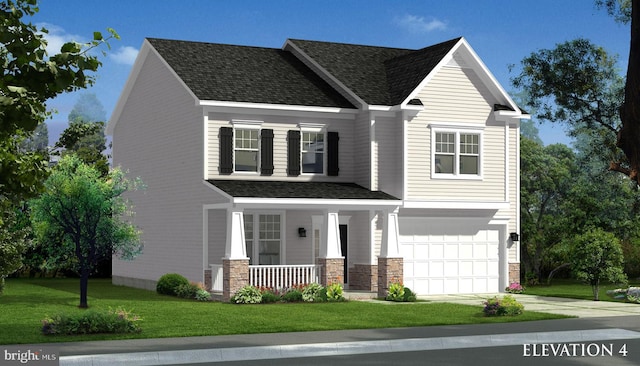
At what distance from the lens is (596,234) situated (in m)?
31.7

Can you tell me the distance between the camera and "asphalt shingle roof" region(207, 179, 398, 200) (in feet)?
100

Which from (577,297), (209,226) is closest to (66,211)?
(209,226)

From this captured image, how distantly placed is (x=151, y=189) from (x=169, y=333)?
16.8m

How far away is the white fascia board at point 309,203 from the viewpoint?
29730 millimetres

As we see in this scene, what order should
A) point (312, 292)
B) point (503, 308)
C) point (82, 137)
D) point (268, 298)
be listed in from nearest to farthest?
point (503, 308) < point (268, 298) < point (312, 292) < point (82, 137)

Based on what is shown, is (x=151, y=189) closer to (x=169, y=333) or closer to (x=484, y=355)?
(x=169, y=333)

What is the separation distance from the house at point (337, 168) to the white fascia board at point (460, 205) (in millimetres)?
47

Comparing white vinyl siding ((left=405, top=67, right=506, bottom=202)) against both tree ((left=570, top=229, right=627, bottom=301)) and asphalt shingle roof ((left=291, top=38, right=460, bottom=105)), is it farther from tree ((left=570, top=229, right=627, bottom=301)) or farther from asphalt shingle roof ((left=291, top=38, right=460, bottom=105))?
tree ((left=570, top=229, right=627, bottom=301))

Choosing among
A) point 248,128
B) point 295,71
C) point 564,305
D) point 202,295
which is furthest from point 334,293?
point 295,71

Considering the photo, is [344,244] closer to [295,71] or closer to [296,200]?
[296,200]

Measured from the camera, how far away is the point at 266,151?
33.0m

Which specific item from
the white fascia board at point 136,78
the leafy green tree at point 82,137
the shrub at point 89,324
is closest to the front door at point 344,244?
the white fascia board at point 136,78

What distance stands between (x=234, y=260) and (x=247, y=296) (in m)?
1.23

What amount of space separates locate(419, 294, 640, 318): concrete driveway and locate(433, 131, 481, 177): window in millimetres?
4298
